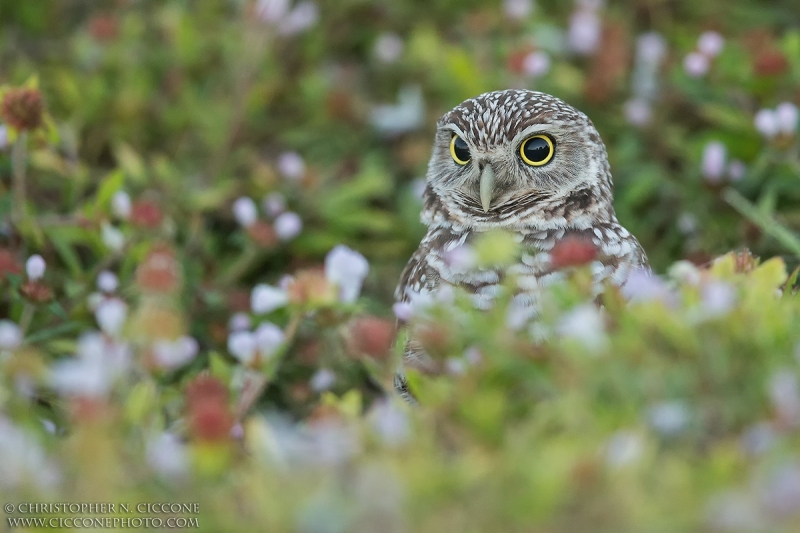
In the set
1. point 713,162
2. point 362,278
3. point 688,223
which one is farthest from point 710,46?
point 362,278

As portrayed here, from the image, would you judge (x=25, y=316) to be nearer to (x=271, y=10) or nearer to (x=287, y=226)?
(x=287, y=226)

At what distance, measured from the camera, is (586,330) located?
6.39 ft

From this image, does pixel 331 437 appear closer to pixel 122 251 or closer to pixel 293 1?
pixel 122 251

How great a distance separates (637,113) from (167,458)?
332cm

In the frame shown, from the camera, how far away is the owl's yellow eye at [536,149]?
3357 millimetres

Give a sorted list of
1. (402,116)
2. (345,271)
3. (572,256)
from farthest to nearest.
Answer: (402,116) < (345,271) < (572,256)

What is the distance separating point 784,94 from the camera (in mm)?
4309

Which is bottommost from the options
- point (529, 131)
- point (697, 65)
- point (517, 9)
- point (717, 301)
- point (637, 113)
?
point (717, 301)

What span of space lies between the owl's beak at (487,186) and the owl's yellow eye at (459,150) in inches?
6.0

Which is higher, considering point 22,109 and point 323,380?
point 22,109

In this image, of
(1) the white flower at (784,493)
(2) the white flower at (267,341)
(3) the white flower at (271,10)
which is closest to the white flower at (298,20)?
(3) the white flower at (271,10)

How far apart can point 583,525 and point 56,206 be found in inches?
133

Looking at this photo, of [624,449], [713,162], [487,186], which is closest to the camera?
[624,449]

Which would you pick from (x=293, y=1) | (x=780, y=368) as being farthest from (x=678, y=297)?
(x=293, y=1)
